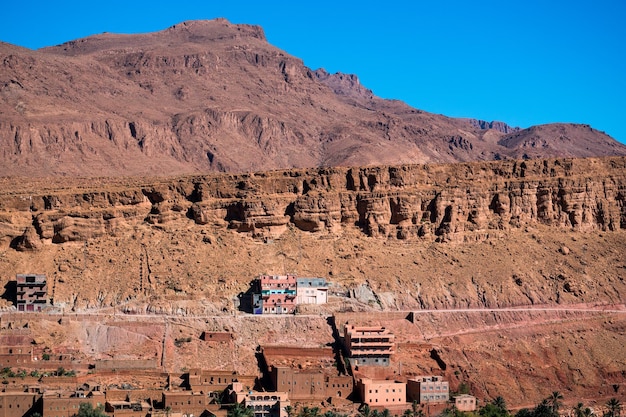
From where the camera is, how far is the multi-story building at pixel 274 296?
85875 millimetres

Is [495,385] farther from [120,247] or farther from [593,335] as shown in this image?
[120,247]

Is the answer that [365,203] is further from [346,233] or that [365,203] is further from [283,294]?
[283,294]

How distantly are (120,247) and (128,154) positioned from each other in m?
73.9

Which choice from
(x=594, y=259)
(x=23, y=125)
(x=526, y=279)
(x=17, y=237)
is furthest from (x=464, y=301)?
(x=23, y=125)

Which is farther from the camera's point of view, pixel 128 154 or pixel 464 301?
pixel 128 154

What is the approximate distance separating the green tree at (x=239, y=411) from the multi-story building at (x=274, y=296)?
49.8 ft

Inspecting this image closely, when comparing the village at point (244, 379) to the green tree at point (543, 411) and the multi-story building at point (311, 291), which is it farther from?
the green tree at point (543, 411)

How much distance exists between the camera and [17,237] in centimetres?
8919

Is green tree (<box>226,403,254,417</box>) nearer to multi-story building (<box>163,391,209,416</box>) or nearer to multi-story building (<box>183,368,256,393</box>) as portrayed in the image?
multi-story building (<box>163,391,209,416</box>)

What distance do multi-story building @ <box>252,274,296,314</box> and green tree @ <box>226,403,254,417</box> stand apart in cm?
1517

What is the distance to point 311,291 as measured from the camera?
87375 millimetres

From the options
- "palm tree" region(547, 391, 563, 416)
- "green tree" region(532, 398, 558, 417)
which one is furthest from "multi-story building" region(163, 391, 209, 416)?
Answer: "palm tree" region(547, 391, 563, 416)

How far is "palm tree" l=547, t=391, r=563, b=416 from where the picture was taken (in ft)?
261

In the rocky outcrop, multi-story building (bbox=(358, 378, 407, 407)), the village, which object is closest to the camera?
the village
